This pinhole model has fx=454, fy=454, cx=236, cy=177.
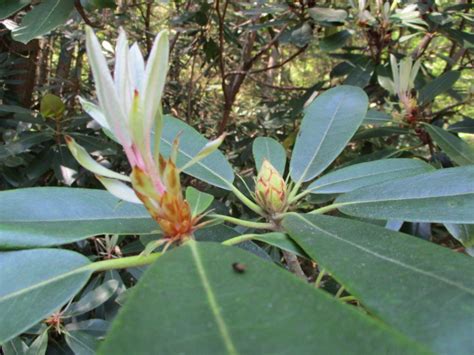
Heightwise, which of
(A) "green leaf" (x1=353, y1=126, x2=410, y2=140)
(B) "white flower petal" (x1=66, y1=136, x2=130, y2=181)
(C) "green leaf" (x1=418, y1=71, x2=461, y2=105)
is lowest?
(A) "green leaf" (x1=353, y1=126, x2=410, y2=140)


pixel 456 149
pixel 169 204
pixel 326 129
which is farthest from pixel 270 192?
pixel 456 149

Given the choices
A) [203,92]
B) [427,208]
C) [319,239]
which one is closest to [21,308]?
[319,239]

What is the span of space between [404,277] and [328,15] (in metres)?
1.17

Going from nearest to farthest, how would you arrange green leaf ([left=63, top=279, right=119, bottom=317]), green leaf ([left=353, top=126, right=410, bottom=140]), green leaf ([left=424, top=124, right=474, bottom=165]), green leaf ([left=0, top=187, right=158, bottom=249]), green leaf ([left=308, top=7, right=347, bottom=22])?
green leaf ([left=0, top=187, right=158, bottom=249]), green leaf ([left=424, top=124, right=474, bottom=165]), green leaf ([left=63, top=279, right=119, bottom=317]), green leaf ([left=353, top=126, right=410, bottom=140]), green leaf ([left=308, top=7, right=347, bottom=22])

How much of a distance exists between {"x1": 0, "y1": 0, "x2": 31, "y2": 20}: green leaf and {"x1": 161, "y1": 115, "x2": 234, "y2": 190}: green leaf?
52 centimetres

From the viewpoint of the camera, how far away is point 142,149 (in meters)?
0.40

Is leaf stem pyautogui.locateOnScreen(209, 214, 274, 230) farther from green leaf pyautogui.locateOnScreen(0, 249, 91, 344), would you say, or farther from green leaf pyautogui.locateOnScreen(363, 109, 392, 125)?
green leaf pyautogui.locateOnScreen(363, 109, 392, 125)

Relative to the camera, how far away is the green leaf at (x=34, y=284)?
1.24 feet

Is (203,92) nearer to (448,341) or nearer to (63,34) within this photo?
(63,34)

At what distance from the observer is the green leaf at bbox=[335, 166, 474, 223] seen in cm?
50

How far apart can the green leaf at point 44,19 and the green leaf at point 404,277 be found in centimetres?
83

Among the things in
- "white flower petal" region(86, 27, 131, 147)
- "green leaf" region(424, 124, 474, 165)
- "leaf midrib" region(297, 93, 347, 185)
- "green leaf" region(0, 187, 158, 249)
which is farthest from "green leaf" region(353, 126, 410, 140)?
"white flower petal" region(86, 27, 131, 147)

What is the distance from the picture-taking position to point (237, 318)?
262 mm

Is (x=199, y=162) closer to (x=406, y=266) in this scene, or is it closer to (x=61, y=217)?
(x=61, y=217)
